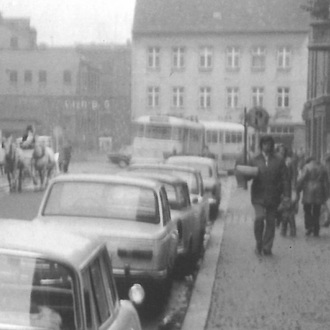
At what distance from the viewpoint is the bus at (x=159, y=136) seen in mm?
47625

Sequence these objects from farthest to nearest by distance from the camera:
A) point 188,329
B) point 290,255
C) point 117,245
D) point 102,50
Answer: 1. point 102,50
2. point 290,255
3. point 117,245
4. point 188,329

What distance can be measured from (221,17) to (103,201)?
199ft

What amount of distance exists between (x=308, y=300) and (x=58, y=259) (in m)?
6.50

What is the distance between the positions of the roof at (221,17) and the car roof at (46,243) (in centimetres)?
6461

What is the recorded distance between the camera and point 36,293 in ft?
16.4

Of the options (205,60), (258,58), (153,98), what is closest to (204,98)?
(205,60)

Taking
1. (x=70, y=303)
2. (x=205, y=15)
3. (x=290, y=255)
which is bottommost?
(x=290, y=255)

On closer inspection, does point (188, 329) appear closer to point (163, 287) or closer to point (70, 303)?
point (163, 287)

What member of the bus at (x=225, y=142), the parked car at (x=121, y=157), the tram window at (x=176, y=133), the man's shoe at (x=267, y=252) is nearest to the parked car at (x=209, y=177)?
the man's shoe at (x=267, y=252)

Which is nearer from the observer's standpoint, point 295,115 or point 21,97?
point 295,115

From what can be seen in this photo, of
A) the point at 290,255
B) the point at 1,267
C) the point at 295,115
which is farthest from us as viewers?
the point at 295,115

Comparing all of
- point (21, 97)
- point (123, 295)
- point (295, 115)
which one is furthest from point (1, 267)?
point (21, 97)

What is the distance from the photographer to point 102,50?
8462 centimetres

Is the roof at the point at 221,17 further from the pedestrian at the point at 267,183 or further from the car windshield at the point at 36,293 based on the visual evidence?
the car windshield at the point at 36,293
